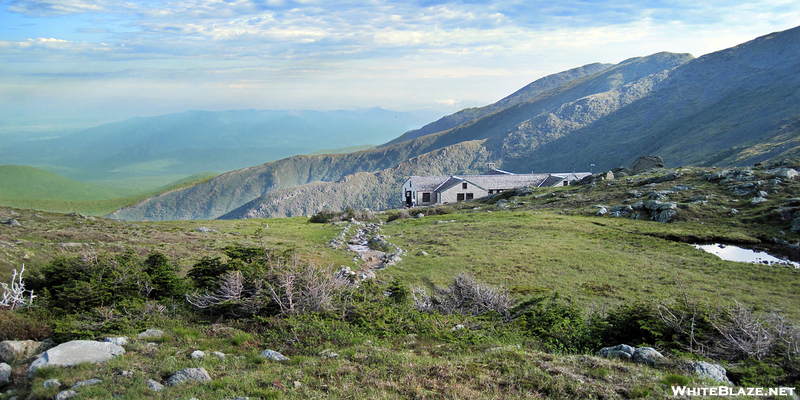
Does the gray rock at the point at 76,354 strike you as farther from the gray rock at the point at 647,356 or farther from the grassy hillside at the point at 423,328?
the gray rock at the point at 647,356

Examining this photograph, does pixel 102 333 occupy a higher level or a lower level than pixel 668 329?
higher

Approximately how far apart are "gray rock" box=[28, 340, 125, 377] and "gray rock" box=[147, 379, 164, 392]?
4.84 ft

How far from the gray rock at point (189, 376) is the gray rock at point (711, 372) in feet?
25.6

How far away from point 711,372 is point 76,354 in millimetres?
10535

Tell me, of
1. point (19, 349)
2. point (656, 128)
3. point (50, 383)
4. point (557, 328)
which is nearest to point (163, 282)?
point (19, 349)

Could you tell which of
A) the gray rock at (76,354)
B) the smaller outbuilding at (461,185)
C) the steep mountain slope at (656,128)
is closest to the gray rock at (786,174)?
the smaller outbuilding at (461,185)

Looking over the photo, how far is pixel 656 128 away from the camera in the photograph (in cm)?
12631

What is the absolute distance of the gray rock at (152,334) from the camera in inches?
314

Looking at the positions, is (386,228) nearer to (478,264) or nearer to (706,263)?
(478,264)

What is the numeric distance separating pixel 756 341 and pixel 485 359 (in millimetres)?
5100

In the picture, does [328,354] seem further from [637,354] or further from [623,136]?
[623,136]

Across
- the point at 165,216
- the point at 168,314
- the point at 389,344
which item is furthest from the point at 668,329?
the point at 165,216

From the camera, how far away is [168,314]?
9.48m

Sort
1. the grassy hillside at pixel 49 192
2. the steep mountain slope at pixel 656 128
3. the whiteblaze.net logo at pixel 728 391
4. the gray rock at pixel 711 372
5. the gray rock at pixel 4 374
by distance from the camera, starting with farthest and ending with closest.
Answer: the grassy hillside at pixel 49 192 < the steep mountain slope at pixel 656 128 < the gray rock at pixel 711 372 < the gray rock at pixel 4 374 < the whiteblaze.net logo at pixel 728 391
